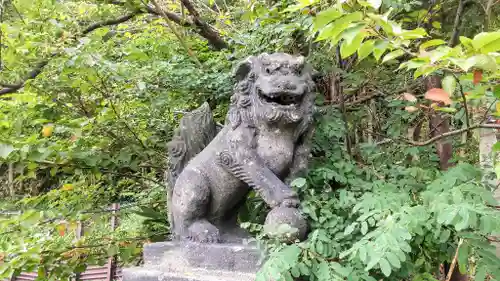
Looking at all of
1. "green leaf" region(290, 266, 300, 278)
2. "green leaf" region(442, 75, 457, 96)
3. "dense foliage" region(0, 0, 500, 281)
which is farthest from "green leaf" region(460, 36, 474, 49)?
"green leaf" region(290, 266, 300, 278)

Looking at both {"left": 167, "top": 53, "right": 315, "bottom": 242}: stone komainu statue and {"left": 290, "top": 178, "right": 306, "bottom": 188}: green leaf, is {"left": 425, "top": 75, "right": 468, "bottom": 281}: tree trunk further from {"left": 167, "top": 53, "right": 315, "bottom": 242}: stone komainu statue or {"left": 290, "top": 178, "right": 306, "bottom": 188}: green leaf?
{"left": 290, "top": 178, "right": 306, "bottom": 188}: green leaf

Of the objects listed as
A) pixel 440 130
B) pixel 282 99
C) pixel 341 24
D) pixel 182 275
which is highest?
pixel 341 24

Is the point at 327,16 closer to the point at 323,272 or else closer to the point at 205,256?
the point at 323,272

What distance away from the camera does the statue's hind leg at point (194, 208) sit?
5.92 feet

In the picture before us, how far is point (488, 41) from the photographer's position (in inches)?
36.9

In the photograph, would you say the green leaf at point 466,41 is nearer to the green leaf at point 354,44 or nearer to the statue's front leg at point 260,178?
the green leaf at point 354,44

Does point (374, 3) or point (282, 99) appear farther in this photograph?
point (282, 99)

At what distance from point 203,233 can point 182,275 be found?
19cm

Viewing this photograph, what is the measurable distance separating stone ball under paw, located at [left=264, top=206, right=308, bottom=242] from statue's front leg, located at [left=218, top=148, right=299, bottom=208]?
0.05 metres

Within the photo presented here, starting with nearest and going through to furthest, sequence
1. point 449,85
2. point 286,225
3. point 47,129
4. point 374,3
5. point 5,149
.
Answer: point 374,3 < point 449,85 < point 286,225 < point 5,149 < point 47,129

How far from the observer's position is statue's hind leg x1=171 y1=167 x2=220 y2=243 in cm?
180

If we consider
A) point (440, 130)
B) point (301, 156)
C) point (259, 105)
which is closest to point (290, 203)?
point (301, 156)

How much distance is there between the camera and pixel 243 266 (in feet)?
5.33

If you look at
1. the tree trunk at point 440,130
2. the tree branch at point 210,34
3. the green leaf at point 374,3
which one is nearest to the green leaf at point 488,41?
the green leaf at point 374,3
